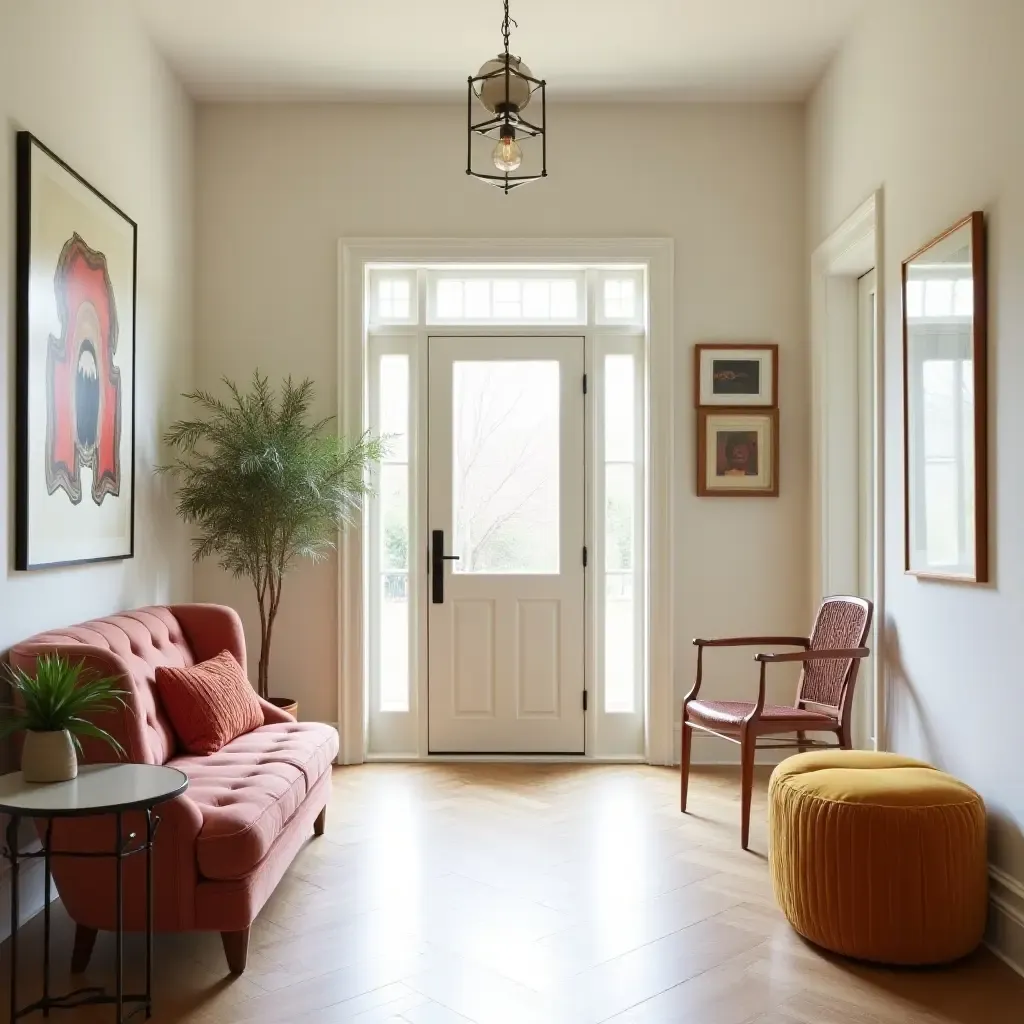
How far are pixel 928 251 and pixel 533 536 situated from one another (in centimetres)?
233

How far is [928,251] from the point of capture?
11.3 ft

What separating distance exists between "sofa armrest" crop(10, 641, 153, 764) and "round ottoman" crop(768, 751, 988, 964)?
188 centimetres

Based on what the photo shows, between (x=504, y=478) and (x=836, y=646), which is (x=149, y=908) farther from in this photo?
(x=504, y=478)

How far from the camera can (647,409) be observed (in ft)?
16.5

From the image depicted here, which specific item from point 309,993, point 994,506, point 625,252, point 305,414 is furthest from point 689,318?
point 309,993

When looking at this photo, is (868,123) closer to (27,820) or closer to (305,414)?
(305,414)

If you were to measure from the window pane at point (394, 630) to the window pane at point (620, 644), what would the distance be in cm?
101

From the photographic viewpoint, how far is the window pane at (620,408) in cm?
514

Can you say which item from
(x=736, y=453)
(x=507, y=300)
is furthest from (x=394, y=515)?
(x=736, y=453)

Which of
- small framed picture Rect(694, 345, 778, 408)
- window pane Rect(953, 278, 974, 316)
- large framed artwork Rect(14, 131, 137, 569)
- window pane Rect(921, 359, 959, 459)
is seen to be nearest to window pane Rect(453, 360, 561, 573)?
small framed picture Rect(694, 345, 778, 408)

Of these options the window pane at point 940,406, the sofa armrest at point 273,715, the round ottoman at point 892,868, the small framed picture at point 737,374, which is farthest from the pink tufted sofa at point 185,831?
the small framed picture at point 737,374

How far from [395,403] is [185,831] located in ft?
9.44

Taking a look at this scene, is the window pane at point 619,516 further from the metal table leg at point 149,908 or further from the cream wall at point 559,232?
the metal table leg at point 149,908

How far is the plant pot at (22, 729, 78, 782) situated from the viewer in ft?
8.14
